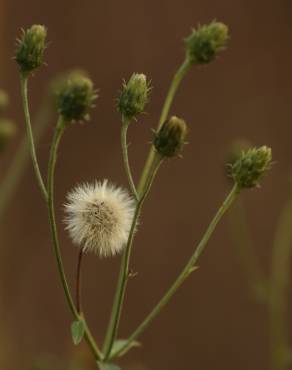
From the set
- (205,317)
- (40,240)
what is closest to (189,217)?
(205,317)

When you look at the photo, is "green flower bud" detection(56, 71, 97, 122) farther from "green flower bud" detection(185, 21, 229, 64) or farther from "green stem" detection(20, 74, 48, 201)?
"green flower bud" detection(185, 21, 229, 64)

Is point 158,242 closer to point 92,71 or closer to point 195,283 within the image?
point 195,283

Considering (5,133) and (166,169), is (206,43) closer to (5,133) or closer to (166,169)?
(5,133)

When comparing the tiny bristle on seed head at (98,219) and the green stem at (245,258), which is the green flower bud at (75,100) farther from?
the green stem at (245,258)

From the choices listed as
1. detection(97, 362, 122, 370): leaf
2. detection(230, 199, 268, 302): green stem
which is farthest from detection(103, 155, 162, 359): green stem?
detection(230, 199, 268, 302): green stem

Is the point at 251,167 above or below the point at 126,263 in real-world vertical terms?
above

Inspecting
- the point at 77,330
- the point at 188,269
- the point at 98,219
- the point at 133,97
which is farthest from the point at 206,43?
the point at 77,330

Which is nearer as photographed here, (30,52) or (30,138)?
(30,138)
